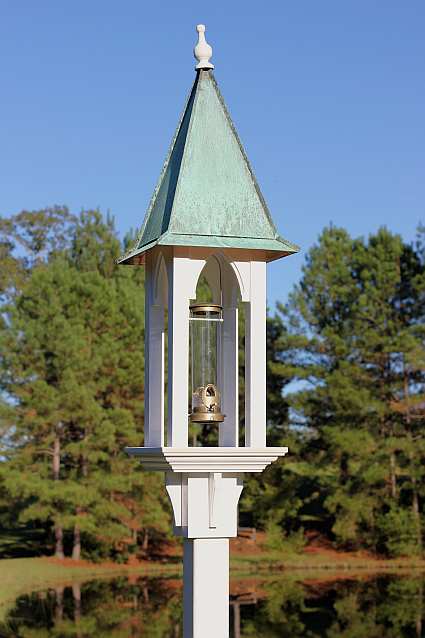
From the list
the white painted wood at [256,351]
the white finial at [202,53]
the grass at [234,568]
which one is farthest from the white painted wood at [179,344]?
the grass at [234,568]

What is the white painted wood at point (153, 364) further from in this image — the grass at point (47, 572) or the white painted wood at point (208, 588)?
the grass at point (47, 572)

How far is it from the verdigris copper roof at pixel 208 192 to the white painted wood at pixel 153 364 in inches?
11.3

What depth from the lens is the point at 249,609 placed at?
76.9 ft

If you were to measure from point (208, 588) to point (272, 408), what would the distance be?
91.3 feet

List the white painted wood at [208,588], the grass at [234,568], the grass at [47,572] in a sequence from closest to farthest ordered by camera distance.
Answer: the white painted wood at [208,588]
the grass at [47,572]
the grass at [234,568]

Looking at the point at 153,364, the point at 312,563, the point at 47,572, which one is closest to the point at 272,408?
the point at 312,563

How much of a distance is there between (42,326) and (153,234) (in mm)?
22992

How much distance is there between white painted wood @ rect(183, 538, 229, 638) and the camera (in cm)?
536

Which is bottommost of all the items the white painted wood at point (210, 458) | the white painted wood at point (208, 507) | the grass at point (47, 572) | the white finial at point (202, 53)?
the grass at point (47, 572)

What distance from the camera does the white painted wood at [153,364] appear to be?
19.5 ft

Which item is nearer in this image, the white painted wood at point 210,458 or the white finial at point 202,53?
the white painted wood at point 210,458

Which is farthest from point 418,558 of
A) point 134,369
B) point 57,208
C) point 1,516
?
point 57,208

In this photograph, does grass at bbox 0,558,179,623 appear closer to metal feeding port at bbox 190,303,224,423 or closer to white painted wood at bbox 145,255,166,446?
white painted wood at bbox 145,255,166,446

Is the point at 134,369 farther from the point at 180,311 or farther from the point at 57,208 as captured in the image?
the point at 180,311
